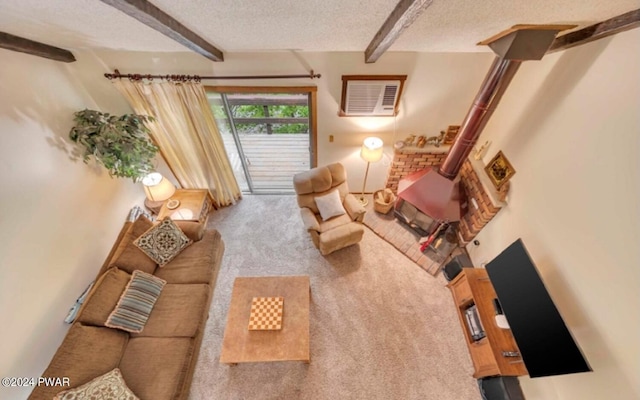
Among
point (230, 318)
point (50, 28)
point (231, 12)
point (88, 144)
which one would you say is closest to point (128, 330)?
point (230, 318)

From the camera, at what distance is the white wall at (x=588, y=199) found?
1.53 meters

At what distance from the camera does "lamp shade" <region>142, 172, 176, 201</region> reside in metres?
3.03

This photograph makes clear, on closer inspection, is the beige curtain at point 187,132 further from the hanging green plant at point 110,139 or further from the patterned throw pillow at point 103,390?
the patterned throw pillow at point 103,390

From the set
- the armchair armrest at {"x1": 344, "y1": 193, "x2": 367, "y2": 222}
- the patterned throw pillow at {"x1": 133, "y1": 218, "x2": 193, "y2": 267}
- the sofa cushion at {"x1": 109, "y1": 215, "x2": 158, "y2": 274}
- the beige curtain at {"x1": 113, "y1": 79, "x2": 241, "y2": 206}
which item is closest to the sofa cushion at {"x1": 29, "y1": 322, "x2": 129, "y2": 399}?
the sofa cushion at {"x1": 109, "y1": 215, "x2": 158, "y2": 274}

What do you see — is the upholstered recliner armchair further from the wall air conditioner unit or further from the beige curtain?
the beige curtain

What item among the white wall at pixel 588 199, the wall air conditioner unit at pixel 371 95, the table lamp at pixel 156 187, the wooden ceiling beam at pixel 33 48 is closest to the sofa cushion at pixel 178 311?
the table lamp at pixel 156 187

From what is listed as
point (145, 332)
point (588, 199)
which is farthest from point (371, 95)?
point (145, 332)

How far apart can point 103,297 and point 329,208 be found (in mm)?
2624

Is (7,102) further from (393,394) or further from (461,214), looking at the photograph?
(461,214)

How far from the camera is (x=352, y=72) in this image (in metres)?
2.79

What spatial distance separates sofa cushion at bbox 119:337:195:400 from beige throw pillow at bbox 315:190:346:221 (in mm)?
2069

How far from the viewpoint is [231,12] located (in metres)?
1.48

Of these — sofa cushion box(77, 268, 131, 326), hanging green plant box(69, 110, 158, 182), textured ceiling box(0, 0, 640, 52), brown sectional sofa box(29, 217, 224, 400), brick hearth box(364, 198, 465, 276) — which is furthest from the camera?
brick hearth box(364, 198, 465, 276)

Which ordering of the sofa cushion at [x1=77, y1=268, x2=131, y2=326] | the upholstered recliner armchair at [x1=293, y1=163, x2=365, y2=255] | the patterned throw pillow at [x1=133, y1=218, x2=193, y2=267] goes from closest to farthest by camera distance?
the sofa cushion at [x1=77, y1=268, x2=131, y2=326]
the patterned throw pillow at [x1=133, y1=218, x2=193, y2=267]
the upholstered recliner armchair at [x1=293, y1=163, x2=365, y2=255]
